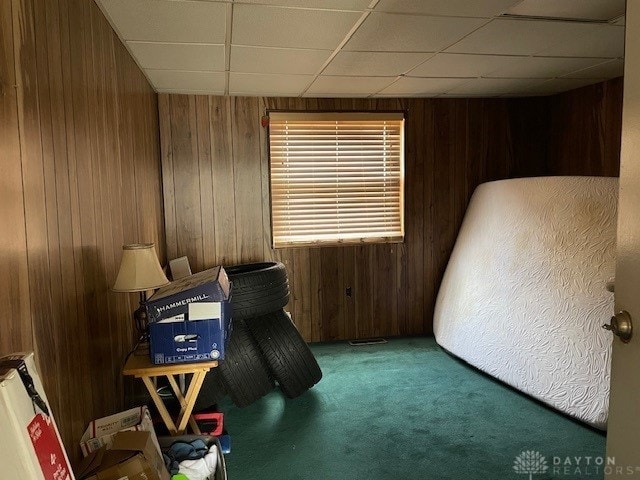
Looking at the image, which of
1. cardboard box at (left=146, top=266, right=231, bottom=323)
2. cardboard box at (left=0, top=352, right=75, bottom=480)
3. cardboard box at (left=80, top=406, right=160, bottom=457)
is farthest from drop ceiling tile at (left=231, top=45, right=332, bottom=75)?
cardboard box at (left=0, top=352, right=75, bottom=480)

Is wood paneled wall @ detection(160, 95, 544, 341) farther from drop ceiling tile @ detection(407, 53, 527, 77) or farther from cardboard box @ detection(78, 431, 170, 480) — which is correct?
cardboard box @ detection(78, 431, 170, 480)

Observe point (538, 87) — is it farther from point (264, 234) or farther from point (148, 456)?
point (148, 456)

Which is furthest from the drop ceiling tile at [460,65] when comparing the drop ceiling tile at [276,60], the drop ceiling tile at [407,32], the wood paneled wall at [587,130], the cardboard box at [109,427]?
the cardboard box at [109,427]

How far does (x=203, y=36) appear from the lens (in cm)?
232

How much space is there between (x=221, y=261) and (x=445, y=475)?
8.18 feet

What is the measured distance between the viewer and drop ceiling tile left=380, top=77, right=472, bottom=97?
3.38 m

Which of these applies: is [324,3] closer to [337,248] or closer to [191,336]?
[191,336]

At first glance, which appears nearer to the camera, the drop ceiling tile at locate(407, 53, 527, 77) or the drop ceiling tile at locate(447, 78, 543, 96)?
the drop ceiling tile at locate(407, 53, 527, 77)

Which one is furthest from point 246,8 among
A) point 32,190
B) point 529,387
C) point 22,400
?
point 529,387

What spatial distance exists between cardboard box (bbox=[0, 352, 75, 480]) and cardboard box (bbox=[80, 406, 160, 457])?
24.8 inches

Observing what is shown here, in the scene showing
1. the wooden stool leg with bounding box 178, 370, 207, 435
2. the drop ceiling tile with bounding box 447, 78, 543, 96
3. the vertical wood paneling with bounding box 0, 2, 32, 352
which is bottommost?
the wooden stool leg with bounding box 178, 370, 207, 435

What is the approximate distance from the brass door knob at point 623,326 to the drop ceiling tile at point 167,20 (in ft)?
6.40

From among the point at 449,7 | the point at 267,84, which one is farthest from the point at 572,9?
the point at 267,84

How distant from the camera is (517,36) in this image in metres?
2.46
